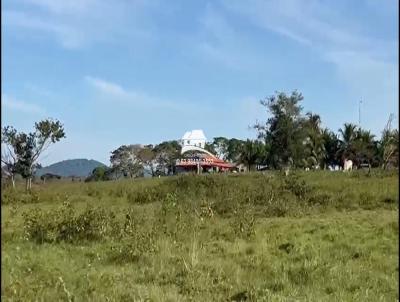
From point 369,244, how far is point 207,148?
46.4 metres

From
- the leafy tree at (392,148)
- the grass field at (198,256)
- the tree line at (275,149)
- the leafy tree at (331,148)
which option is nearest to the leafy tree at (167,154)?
the tree line at (275,149)

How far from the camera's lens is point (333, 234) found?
960cm

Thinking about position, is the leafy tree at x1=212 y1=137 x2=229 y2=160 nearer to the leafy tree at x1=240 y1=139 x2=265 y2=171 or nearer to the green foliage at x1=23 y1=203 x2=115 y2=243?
the leafy tree at x1=240 y1=139 x2=265 y2=171

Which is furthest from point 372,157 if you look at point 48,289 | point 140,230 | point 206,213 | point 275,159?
point 48,289

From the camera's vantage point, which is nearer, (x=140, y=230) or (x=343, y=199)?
(x=140, y=230)

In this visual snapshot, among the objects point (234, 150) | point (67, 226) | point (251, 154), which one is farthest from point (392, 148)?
point (234, 150)

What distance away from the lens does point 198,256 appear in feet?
25.4

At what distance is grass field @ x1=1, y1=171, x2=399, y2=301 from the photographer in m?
5.78

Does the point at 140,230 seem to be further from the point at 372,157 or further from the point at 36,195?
the point at 372,157

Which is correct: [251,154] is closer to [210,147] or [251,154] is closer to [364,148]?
[210,147]

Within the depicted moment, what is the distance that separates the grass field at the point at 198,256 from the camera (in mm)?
5777

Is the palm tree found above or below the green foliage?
above

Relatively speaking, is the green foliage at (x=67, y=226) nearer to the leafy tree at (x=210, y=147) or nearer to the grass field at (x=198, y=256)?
the grass field at (x=198, y=256)

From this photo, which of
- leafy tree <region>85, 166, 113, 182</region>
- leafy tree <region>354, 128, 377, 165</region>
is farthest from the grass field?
leafy tree <region>85, 166, 113, 182</region>
